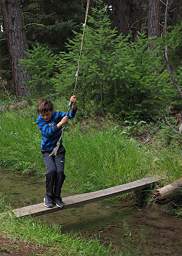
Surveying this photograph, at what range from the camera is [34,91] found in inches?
610

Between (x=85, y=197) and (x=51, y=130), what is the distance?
4.57 feet

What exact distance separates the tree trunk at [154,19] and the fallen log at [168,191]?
45.9ft

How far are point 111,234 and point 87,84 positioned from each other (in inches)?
231

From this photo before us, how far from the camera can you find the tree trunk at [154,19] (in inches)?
848

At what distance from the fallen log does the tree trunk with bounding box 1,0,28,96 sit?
1125 centimetres

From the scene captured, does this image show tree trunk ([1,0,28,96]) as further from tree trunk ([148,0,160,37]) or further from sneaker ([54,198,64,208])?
sneaker ([54,198,64,208])

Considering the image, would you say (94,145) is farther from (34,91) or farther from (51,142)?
(34,91)

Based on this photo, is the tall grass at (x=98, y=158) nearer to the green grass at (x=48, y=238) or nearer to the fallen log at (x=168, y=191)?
the fallen log at (x=168, y=191)

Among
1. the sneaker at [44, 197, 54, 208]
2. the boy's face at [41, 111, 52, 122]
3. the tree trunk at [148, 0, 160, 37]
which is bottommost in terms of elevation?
the sneaker at [44, 197, 54, 208]

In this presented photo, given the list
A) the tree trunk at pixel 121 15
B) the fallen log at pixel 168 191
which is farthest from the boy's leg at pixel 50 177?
the tree trunk at pixel 121 15

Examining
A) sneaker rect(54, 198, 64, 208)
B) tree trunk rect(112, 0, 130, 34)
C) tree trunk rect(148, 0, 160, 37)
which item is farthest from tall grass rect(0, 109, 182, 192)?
tree trunk rect(112, 0, 130, 34)

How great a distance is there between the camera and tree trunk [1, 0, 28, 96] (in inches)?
732

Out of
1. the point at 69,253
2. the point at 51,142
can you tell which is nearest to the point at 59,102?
the point at 51,142

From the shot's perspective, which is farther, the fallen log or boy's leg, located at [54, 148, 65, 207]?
the fallen log
